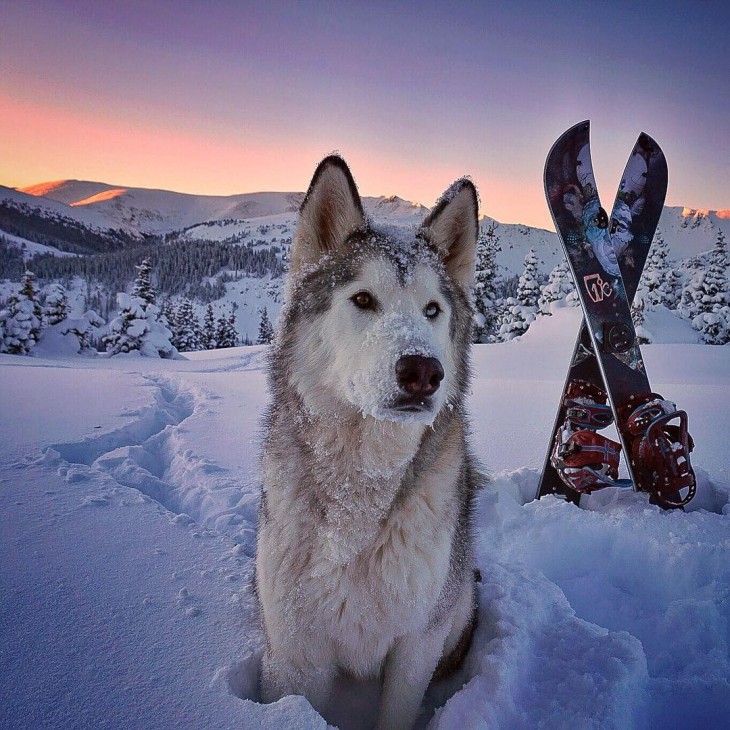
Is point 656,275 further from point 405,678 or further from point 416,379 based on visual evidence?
point 405,678

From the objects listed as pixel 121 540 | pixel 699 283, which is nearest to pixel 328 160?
pixel 121 540

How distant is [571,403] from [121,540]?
3.80 metres

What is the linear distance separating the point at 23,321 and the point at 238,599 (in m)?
34.3

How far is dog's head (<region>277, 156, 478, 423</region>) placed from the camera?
5.64 ft

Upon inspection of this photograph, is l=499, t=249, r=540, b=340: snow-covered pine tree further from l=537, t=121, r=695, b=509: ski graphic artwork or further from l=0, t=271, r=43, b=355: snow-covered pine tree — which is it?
l=0, t=271, r=43, b=355: snow-covered pine tree

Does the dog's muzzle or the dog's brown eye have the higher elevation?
the dog's brown eye

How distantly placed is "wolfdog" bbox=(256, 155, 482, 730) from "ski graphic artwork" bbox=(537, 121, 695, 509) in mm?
2109

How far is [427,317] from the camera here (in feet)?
6.81

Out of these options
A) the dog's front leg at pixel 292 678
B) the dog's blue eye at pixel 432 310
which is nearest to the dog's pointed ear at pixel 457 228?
the dog's blue eye at pixel 432 310

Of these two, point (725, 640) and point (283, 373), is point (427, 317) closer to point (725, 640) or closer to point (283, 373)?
point (283, 373)

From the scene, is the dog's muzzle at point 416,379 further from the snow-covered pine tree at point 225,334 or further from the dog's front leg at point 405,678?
the snow-covered pine tree at point 225,334

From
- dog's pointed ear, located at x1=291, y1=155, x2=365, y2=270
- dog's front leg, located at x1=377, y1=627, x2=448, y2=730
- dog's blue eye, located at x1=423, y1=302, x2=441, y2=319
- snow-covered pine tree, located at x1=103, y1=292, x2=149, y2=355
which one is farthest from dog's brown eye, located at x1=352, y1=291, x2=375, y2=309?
snow-covered pine tree, located at x1=103, y1=292, x2=149, y2=355

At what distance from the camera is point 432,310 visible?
6.91 feet

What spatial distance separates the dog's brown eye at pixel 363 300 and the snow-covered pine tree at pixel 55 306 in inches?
1389
